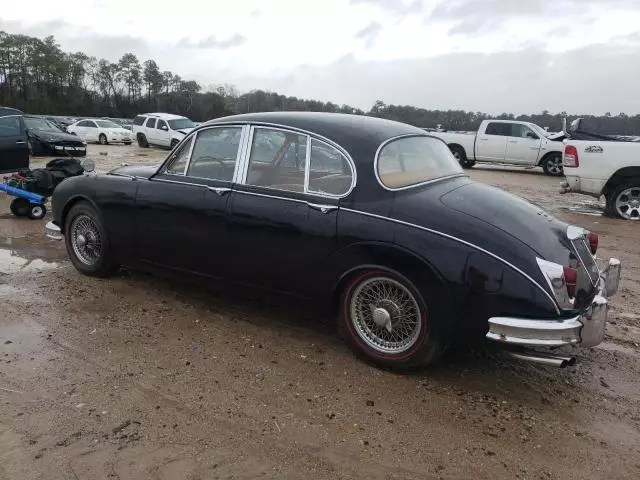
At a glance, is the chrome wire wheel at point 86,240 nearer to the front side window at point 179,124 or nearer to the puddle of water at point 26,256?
the puddle of water at point 26,256

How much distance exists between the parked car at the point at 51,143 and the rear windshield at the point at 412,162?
19.1 m

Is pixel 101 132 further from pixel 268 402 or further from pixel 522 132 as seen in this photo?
pixel 268 402

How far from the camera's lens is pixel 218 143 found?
15.3ft

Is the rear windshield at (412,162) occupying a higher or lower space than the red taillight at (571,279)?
higher

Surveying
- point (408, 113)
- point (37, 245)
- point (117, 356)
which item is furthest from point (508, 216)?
point (408, 113)

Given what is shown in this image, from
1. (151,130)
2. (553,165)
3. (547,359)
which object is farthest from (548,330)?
(151,130)

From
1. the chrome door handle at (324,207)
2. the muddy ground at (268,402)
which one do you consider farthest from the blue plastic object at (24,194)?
the chrome door handle at (324,207)

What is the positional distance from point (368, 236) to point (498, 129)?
18.1 meters

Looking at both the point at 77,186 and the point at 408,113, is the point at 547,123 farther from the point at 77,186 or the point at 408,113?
the point at 77,186

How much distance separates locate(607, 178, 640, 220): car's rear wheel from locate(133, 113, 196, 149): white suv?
20.7m

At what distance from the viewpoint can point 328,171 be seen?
3996 millimetres

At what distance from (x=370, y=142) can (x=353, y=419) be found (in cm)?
198

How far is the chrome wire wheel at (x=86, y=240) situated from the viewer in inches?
214

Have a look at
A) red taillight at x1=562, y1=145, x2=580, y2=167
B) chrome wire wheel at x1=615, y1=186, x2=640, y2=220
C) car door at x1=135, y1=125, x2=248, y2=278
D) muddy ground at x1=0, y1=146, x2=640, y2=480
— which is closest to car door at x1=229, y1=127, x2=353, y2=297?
car door at x1=135, y1=125, x2=248, y2=278
